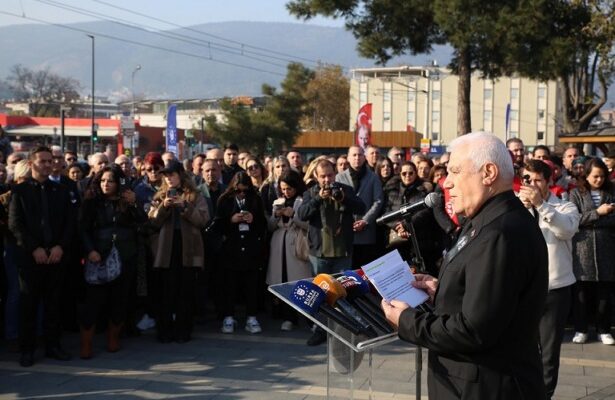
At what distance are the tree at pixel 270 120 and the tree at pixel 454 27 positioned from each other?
30.8 metres

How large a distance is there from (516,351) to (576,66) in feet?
59.1

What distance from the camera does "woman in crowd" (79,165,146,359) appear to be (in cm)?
714

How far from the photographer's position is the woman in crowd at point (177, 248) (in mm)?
7730

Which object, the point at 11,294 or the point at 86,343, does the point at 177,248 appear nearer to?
the point at 86,343

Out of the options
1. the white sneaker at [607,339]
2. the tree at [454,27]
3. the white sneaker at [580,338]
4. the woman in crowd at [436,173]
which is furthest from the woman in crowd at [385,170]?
the tree at [454,27]

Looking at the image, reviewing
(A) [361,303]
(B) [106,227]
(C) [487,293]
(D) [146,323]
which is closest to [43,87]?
(D) [146,323]

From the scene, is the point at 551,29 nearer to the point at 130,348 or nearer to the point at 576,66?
the point at 576,66

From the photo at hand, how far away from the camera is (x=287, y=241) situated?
8508mm

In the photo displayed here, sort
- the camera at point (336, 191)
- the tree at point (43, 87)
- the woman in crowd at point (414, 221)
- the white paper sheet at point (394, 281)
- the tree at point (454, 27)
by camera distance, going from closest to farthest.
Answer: the white paper sheet at point (394, 281)
the camera at point (336, 191)
the woman in crowd at point (414, 221)
the tree at point (454, 27)
the tree at point (43, 87)

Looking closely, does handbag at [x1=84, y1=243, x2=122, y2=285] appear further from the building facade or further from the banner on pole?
the building facade

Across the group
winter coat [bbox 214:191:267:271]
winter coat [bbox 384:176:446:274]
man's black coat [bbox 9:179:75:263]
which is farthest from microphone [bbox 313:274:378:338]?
winter coat [bbox 214:191:267:271]

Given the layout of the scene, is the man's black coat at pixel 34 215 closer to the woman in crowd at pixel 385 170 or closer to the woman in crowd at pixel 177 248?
the woman in crowd at pixel 177 248

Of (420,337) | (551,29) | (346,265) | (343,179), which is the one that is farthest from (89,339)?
(551,29)

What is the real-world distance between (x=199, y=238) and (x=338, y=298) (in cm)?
471
